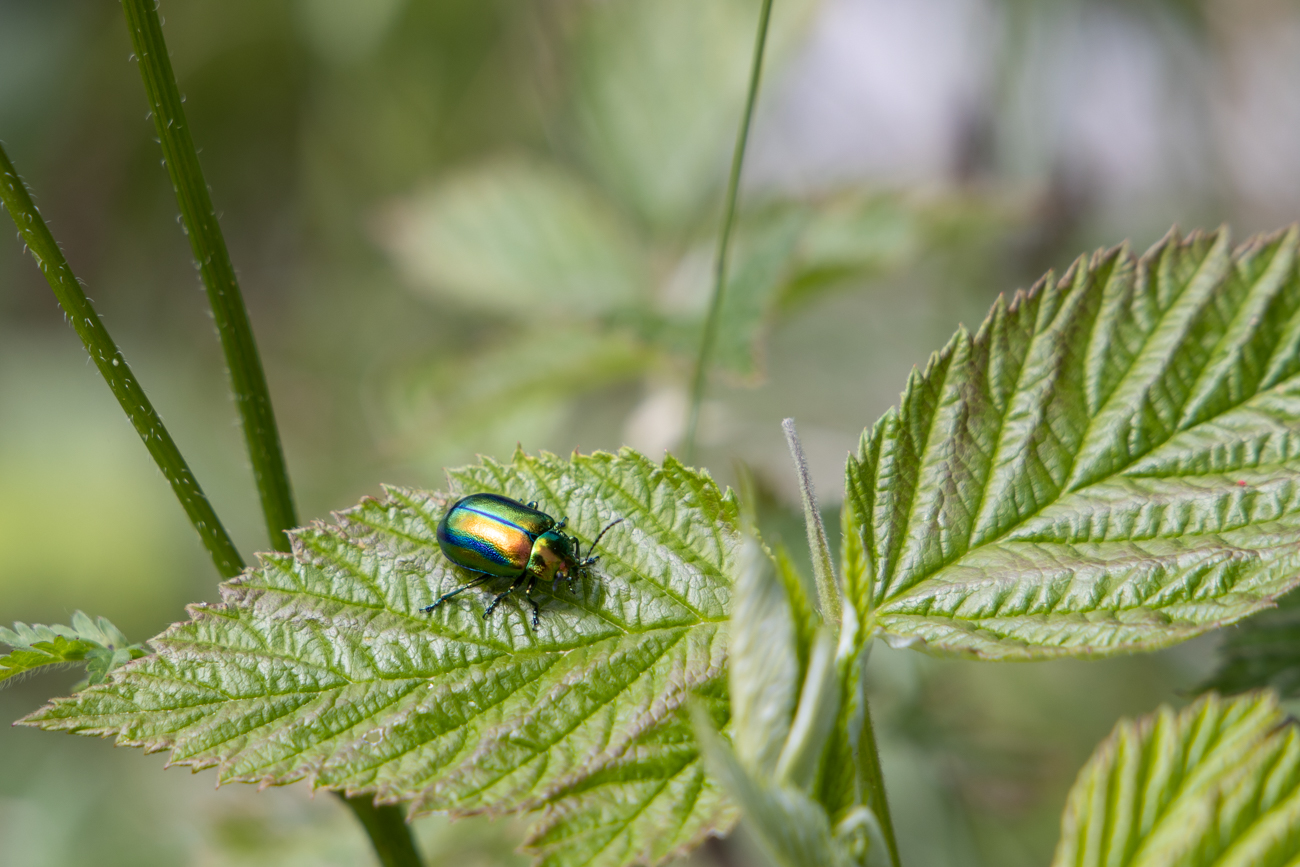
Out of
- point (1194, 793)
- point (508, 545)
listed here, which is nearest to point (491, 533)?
point (508, 545)

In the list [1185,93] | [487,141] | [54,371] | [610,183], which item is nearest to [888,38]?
[1185,93]

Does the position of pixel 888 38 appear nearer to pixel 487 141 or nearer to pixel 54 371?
pixel 487 141

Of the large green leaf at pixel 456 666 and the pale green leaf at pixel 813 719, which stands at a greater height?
the large green leaf at pixel 456 666

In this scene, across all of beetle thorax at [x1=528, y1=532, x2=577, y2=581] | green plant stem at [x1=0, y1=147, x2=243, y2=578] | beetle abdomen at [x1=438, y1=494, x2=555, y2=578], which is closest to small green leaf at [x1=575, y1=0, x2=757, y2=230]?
beetle abdomen at [x1=438, y1=494, x2=555, y2=578]

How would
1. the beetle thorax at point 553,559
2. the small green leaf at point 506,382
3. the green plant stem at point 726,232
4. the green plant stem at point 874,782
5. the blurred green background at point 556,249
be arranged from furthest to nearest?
the blurred green background at point 556,249, the small green leaf at point 506,382, the green plant stem at point 726,232, the beetle thorax at point 553,559, the green plant stem at point 874,782

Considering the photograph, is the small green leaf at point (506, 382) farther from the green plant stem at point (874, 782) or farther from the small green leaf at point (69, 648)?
the green plant stem at point (874, 782)

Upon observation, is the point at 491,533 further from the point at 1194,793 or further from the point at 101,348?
the point at 1194,793

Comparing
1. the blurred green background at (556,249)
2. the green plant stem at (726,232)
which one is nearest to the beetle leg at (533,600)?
the green plant stem at (726,232)
